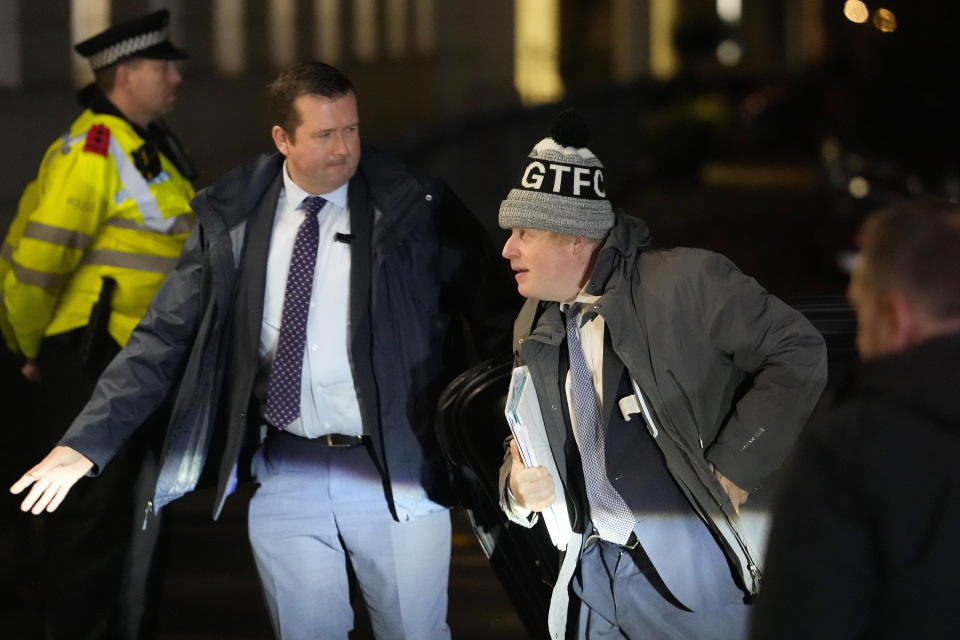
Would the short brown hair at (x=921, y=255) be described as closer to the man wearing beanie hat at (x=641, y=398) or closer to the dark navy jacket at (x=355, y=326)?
the man wearing beanie hat at (x=641, y=398)

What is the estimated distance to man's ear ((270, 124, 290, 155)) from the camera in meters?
4.07

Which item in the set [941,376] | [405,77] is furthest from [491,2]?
[941,376]

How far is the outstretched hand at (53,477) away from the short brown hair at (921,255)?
2.47 metres

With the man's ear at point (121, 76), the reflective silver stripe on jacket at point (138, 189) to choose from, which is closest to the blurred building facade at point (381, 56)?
the man's ear at point (121, 76)

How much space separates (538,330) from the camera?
345 centimetres

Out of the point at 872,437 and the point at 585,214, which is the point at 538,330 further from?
the point at 872,437

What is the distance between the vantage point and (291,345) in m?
4.00

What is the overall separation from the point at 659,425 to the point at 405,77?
22.7 m

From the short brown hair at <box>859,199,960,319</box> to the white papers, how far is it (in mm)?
1290

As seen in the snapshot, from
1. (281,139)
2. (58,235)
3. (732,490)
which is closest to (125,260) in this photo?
(58,235)

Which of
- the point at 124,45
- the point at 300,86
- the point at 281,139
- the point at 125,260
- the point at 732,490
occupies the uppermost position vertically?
the point at 124,45

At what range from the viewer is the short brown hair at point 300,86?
4.00 metres

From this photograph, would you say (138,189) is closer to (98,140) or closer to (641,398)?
(98,140)

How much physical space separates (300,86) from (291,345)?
726 mm
